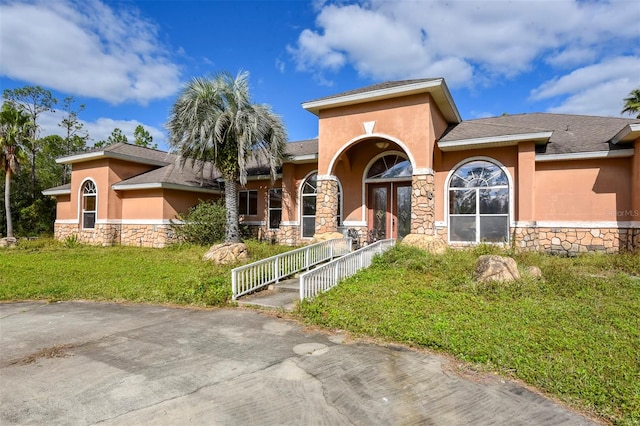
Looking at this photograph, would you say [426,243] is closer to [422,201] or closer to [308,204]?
[422,201]

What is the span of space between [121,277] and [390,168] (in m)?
10.4

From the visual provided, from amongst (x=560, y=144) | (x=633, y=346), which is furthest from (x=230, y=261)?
(x=560, y=144)

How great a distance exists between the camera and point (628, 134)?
410 inches

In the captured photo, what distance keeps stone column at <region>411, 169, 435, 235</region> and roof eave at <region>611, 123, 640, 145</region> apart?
5534mm

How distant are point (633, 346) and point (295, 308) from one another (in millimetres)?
4967

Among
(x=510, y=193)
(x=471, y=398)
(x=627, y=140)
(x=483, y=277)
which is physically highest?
(x=627, y=140)

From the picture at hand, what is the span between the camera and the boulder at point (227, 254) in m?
11.4

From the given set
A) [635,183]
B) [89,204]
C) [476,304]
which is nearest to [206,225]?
[89,204]

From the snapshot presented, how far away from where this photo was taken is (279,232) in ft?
55.2

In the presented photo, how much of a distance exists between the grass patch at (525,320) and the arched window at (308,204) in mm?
6977

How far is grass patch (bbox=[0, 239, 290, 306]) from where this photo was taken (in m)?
7.99

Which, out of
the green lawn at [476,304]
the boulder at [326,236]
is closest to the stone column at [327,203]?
the boulder at [326,236]

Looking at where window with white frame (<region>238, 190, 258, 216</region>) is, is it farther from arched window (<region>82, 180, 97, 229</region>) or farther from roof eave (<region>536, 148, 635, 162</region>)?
roof eave (<region>536, 148, 635, 162</region>)

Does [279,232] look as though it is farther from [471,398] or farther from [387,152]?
[471,398]
